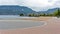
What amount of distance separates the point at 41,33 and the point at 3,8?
646 cm

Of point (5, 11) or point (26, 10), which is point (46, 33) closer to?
point (26, 10)

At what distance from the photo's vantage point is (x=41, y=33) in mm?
5227

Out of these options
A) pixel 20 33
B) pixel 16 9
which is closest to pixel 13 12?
pixel 16 9

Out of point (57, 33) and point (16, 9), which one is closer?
point (57, 33)

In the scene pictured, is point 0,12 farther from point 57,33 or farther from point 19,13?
point 57,33

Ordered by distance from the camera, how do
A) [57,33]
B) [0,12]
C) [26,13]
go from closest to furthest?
[57,33] → [26,13] → [0,12]

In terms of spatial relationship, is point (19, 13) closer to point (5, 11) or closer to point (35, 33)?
point (5, 11)

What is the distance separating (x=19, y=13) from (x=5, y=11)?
0.94 m

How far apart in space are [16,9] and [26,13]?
802 mm

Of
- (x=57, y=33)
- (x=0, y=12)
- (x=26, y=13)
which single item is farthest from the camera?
(x=0, y=12)

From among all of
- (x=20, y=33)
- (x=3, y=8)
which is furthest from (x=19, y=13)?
(x=20, y=33)

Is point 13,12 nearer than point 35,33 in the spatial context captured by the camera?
No

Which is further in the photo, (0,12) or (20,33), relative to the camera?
(0,12)

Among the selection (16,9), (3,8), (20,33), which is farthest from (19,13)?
(20,33)
